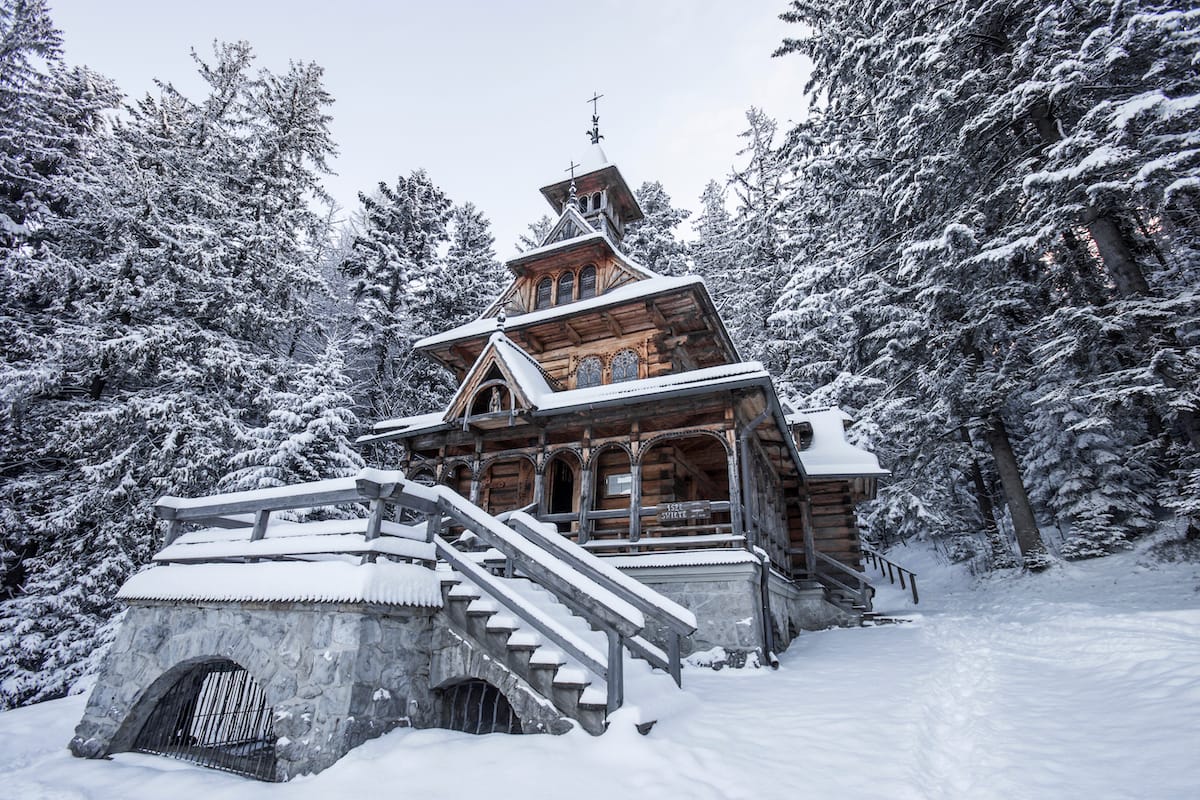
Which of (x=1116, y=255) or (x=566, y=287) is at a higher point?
(x=566, y=287)

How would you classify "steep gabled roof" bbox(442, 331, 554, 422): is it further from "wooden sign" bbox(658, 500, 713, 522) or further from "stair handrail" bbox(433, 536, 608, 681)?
"stair handrail" bbox(433, 536, 608, 681)

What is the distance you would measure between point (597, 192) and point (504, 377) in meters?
12.3

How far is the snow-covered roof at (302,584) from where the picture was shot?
18.9 feet

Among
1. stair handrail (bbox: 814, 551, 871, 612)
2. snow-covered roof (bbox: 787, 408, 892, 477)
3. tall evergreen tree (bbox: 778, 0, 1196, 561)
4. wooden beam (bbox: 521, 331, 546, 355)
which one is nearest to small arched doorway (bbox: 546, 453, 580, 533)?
wooden beam (bbox: 521, 331, 546, 355)

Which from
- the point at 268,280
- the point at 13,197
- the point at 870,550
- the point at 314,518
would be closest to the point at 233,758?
the point at 314,518

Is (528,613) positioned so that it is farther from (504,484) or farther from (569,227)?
(569,227)

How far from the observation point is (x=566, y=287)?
19.7m

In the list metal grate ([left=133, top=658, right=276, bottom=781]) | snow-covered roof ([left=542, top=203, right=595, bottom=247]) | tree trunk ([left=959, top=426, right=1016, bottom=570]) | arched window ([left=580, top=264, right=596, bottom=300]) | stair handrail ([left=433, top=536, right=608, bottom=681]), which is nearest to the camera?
stair handrail ([left=433, top=536, right=608, bottom=681])

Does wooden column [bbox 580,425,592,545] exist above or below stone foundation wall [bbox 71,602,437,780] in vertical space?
above

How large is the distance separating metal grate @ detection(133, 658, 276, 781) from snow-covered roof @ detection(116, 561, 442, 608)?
39.4 inches

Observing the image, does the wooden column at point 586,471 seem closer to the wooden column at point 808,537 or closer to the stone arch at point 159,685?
the stone arch at point 159,685

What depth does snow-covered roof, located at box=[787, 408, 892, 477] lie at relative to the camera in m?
17.4

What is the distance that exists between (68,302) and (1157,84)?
30.0 m

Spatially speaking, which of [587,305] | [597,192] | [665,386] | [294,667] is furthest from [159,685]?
[597,192]
